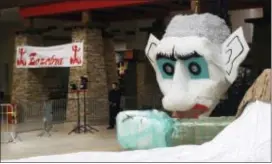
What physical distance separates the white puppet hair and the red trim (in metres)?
3.41

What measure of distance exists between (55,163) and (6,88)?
808 inches

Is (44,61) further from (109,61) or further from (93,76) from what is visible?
(109,61)

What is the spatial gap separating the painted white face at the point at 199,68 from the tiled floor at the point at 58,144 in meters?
1.78

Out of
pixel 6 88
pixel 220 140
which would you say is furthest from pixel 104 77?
pixel 6 88

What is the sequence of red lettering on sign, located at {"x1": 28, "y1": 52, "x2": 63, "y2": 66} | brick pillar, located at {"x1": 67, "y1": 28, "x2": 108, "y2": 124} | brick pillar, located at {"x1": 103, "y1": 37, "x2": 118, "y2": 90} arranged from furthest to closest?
brick pillar, located at {"x1": 103, "y1": 37, "x2": 118, "y2": 90} < brick pillar, located at {"x1": 67, "y1": 28, "x2": 108, "y2": 124} < red lettering on sign, located at {"x1": 28, "y1": 52, "x2": 63, "y2": 66}

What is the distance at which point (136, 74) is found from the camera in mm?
22469

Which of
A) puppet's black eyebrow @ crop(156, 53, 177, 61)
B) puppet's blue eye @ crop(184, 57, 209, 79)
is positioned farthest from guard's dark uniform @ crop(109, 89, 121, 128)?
puppet's blue eye @ crop(184, 57, 209, 79)

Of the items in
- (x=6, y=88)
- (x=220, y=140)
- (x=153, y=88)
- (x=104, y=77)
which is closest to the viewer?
(x=220, y=140)

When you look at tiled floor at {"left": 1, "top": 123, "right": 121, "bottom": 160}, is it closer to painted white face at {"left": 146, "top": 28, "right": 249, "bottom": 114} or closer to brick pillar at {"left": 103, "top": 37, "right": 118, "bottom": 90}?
painted white face at {"left": 146, "top": 28, "right": 249, "bottom": 114}

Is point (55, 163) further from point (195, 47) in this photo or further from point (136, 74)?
point (136, 74)

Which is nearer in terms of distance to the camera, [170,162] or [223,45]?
[170,162]

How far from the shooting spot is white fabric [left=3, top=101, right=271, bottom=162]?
301 inches

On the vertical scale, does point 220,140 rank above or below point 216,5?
below

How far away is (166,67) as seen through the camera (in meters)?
11.1
